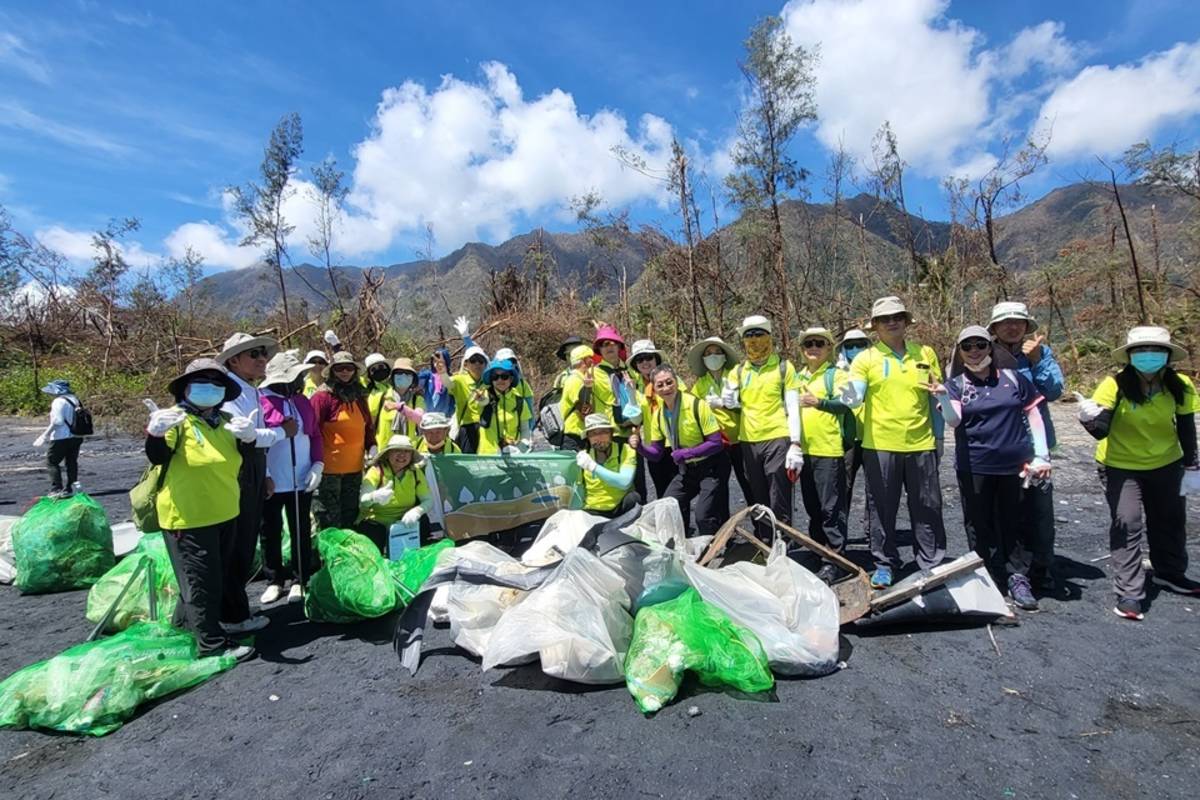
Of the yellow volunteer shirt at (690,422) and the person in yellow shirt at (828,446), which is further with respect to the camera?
the yellow volunteer shirt at (690,422)

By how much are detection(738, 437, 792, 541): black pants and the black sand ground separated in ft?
3.37

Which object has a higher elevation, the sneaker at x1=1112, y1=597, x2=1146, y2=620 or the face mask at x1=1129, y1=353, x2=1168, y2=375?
the face mask at x1=1129, y1=353, x2=1168, y2=375

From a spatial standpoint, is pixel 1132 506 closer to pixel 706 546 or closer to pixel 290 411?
pixel 706 546

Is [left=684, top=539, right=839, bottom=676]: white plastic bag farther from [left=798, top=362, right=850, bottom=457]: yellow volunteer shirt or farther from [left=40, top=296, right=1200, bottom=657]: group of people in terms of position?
[left=798, top=362, right=850, bottom=457]: yellow volunteer shirt

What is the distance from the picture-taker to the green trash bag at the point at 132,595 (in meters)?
3.55

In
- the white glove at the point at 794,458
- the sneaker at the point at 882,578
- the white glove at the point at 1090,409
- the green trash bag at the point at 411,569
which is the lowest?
the sneaker at the point at 882,578

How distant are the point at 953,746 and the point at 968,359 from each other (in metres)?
2.21

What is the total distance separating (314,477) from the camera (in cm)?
414

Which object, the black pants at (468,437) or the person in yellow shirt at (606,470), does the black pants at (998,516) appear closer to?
the person in yellow shirt at (606,470)

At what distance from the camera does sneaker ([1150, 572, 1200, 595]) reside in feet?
12.2

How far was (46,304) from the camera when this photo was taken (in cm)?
2159

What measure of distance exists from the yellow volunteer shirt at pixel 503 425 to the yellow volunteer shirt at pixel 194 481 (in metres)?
2.29

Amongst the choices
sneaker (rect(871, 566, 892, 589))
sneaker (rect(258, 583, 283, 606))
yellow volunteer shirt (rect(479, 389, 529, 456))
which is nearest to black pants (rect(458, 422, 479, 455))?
yellow volunteer shirt (rect(479, 389, 529, 456))

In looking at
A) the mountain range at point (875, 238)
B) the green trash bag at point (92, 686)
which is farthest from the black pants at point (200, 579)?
the mountain range at point (875, 238)
